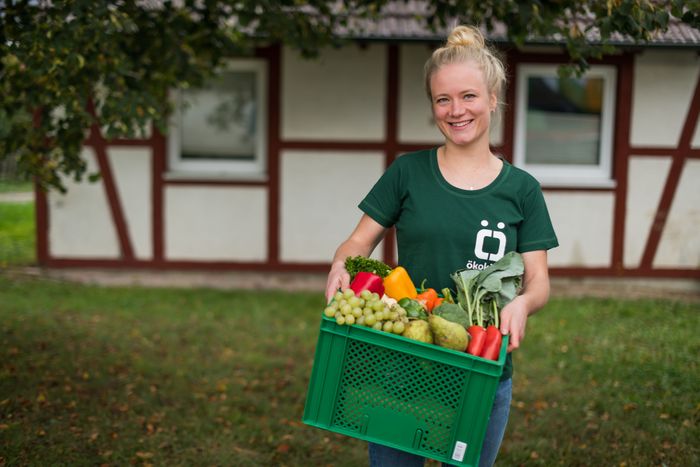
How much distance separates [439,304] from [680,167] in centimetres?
777

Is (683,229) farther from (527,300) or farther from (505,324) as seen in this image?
(505,324)

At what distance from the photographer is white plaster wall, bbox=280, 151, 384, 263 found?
31.0 ft

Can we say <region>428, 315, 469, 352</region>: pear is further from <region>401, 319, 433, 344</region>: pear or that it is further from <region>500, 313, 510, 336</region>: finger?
<region>500, 313, 510, 336</region>: finger

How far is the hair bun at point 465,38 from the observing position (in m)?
2.60

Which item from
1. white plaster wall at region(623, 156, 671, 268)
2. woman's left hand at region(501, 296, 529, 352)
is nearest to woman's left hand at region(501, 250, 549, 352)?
woman's left hand at region(501, 296, 529, 352)

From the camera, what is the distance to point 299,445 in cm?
492

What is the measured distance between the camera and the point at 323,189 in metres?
9.48

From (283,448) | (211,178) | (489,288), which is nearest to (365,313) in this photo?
(489,288)

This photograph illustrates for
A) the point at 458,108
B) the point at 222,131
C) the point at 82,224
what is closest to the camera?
the point at 458,108

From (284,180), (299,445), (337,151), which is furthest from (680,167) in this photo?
(299,445)

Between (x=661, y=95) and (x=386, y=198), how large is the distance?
24.7 ft

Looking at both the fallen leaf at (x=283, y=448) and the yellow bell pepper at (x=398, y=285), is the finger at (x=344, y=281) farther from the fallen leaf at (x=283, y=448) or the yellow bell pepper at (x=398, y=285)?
the fallen leaf at (x=283, y=448)

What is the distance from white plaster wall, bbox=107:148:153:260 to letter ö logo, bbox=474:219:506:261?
7.35 metres

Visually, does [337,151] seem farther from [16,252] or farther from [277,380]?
[16,252]
